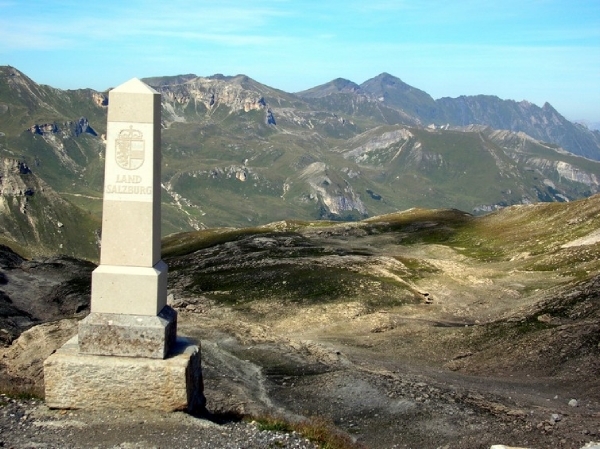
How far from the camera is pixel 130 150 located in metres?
17.2

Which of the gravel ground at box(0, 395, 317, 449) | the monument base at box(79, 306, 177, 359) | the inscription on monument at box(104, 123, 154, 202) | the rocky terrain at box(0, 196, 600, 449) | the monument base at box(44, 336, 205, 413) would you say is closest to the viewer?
the gravel ground at box(0, 395, 317, 449)

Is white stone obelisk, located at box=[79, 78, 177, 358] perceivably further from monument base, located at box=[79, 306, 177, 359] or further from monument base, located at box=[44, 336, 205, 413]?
monument base, located at box=[44, 336, 205, 413]

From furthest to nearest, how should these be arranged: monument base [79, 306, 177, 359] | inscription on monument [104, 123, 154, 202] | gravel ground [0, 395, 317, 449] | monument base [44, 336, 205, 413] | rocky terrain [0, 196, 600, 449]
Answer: rocky terrain [0, 196, 600, 449] < inscription on monument [104, 123, 154, 202] < monument base [79, 306, 177, 359] < monument base [44, 336, 205, 413] < gravel ground [0, 395, 317, 449]

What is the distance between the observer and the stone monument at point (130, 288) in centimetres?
1655

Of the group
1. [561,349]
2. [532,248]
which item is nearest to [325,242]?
[532,248]

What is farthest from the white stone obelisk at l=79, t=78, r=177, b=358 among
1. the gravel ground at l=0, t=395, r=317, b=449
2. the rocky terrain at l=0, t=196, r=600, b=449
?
the rocky terrain at l=0, t=196, r=600, b=449

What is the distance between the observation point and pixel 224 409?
74.3 ft

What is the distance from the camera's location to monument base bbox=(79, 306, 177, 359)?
17.0 metres

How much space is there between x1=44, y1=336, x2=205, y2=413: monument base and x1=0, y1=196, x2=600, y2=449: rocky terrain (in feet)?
1.13

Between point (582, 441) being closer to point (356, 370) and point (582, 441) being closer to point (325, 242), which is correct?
point (356, 370)

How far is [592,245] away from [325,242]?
1459 inches

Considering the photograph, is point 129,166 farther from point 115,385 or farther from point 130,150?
point 115,385

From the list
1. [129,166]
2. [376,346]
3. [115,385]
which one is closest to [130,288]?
[115,385]

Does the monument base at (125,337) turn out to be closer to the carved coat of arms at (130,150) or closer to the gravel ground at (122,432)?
the gravel ground at (122,432)
